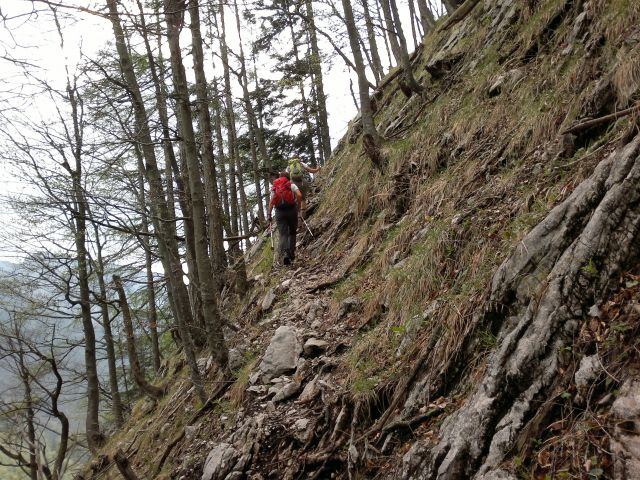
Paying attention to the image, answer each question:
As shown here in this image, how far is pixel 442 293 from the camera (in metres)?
4.53

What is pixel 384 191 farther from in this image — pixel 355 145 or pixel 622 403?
pixel 622 403

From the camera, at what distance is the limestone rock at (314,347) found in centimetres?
553

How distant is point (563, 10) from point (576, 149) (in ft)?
10.8

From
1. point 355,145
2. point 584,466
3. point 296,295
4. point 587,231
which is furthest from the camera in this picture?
point 355,145

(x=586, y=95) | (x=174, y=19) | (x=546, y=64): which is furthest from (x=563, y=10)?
(x=174, y=19)

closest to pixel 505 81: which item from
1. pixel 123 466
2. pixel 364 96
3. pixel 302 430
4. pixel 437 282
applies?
pixel 364 96

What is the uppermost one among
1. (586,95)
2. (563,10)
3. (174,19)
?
(174,19)

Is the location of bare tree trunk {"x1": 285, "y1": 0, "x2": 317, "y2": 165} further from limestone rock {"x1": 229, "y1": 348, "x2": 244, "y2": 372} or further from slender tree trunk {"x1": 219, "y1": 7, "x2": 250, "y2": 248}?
limestone rock {"x1": 229, "y1": 348, "x2": 244, "y2": 372}

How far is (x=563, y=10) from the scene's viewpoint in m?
6.54

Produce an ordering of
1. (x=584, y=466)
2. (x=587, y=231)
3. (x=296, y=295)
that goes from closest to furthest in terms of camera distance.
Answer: (x=584, y=466), (x=587, y=231), (x=296, y=295)

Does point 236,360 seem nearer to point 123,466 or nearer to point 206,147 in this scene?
point 123,466

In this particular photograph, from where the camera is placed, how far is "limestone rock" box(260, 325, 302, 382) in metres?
5.62

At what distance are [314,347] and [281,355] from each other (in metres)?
0.48

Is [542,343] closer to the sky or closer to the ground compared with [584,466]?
closer to the sky
